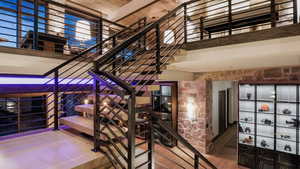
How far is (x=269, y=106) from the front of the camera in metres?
3.98

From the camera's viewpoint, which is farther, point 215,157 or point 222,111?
point 222,111

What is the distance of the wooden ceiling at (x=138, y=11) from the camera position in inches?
198

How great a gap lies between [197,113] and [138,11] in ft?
13.0

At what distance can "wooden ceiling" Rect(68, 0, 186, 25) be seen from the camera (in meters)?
5.02

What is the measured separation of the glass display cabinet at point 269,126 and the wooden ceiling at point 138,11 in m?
3.31

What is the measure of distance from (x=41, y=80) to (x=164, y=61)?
2.36 meters

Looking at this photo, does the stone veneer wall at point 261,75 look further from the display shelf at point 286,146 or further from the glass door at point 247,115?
the display shelf at point 286,146

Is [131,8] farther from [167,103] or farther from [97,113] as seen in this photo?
[97,113]

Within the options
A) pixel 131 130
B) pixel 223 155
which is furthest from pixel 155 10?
pixel 223 155

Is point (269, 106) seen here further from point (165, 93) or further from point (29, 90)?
point (29, 90)

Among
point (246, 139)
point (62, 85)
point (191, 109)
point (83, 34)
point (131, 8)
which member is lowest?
point (246, 139)

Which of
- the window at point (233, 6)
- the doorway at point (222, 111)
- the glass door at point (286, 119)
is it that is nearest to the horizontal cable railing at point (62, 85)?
the window at point (233, 6)

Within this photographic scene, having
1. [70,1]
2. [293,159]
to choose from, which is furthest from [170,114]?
[70,1]

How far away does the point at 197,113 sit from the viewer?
4914 millimetres
